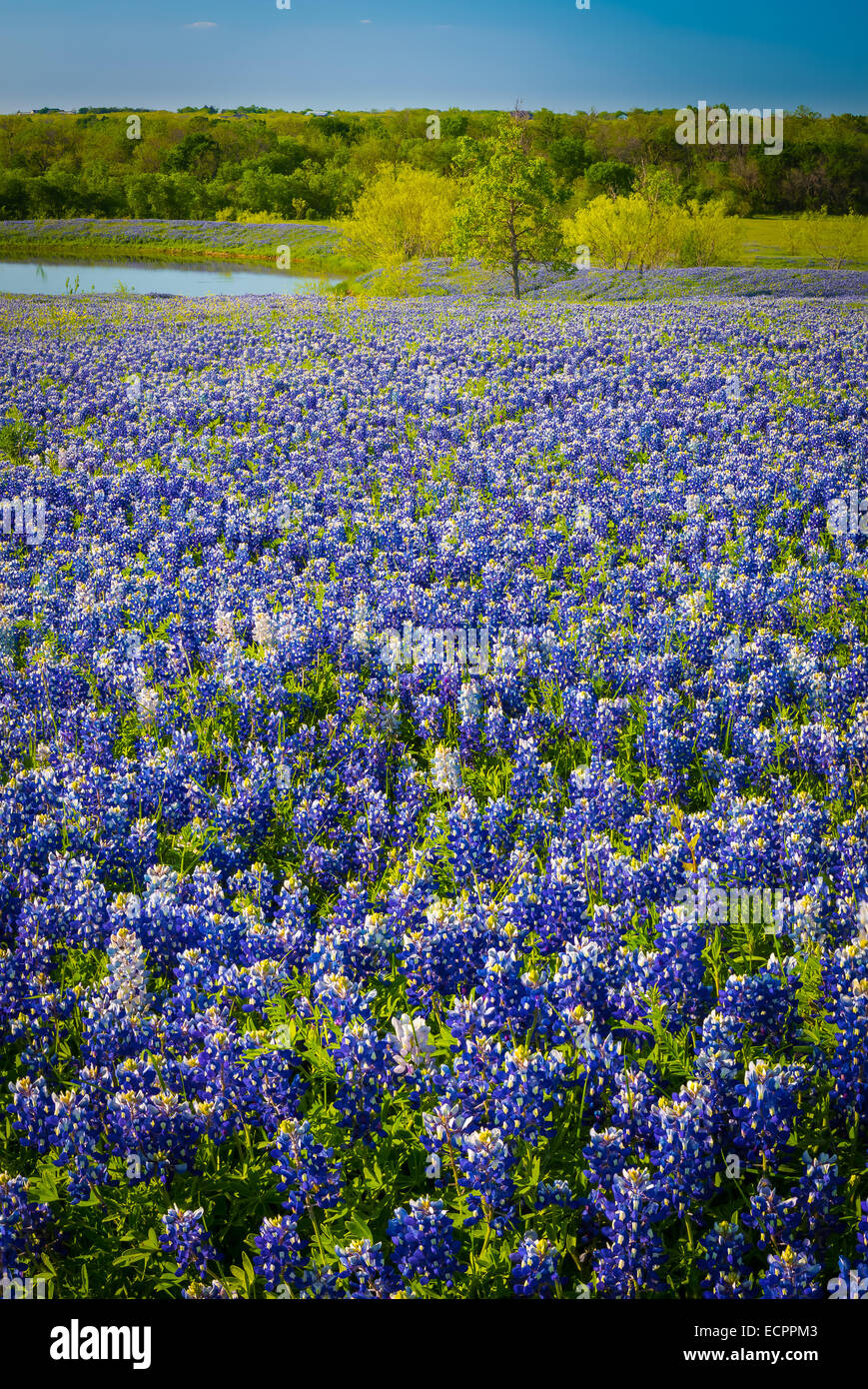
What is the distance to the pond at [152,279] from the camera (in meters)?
46.0

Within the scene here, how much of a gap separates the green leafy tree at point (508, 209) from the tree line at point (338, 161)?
2770 centimetres

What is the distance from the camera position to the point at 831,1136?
274cm

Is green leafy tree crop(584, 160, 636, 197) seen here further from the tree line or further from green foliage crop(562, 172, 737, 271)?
green foliage crop(562, 172, 737, 271)

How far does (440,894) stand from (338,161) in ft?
395

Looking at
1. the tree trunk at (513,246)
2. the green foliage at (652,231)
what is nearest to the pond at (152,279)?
the tree trunk at (513,246)

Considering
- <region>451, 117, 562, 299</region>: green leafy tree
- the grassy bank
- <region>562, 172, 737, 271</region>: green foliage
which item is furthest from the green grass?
the grassy bank

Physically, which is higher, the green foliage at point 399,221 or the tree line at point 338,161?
the tree line at point 338,161

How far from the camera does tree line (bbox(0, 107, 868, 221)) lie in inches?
3049

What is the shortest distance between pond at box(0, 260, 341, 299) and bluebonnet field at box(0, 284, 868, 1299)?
39098 millimetres

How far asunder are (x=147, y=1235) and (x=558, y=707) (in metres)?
3.57

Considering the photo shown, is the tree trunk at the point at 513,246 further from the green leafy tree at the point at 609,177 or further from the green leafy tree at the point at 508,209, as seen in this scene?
the green leafy tree at the point at 609,177

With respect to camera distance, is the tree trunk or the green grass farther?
the green grass
